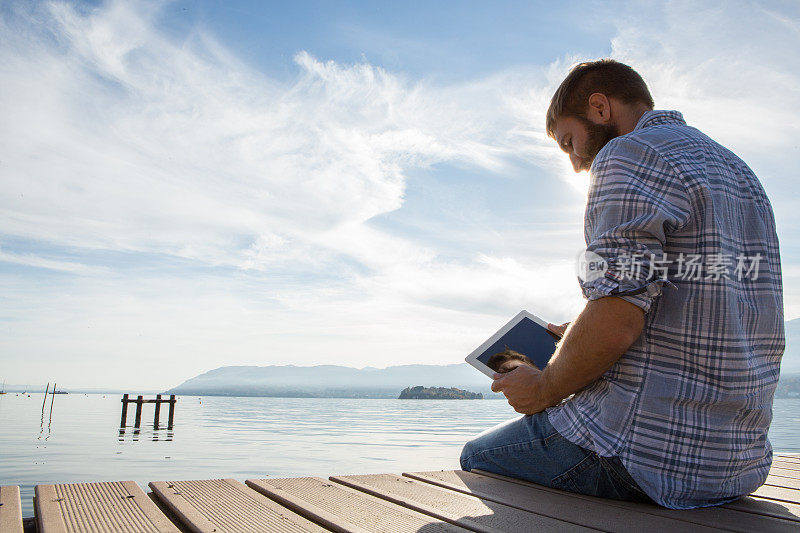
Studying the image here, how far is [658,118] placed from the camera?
1.85 meters

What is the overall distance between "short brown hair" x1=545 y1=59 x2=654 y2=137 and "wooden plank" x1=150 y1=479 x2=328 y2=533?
1.65 metres

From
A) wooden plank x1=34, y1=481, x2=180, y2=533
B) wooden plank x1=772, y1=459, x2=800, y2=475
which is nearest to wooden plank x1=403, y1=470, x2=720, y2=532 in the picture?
wooden plank x1=34, y1=481, x2=180, y2=533

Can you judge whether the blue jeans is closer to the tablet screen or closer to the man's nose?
the tablet screen

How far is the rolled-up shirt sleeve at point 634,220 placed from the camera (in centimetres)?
150

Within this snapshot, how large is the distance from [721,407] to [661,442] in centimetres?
20

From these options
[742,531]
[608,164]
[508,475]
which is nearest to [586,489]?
[508,475]

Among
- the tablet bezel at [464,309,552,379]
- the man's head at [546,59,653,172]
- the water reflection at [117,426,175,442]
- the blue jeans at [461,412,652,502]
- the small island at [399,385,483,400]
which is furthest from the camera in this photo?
the small island at [399,385,483,400]

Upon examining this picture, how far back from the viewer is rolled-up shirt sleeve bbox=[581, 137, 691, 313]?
150 cm

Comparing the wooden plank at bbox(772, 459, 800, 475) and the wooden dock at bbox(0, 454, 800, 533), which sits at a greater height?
the wooden dock at bbox(0, 454, 800, 533)

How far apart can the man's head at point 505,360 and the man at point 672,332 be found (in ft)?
1.19

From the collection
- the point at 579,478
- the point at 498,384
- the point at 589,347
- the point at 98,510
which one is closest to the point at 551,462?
the point at 579,478

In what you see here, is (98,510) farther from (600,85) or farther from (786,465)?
(786,465)

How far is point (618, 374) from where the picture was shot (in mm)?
1629

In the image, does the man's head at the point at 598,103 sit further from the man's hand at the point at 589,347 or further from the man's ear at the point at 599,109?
the man's hand at the point at 589,347
